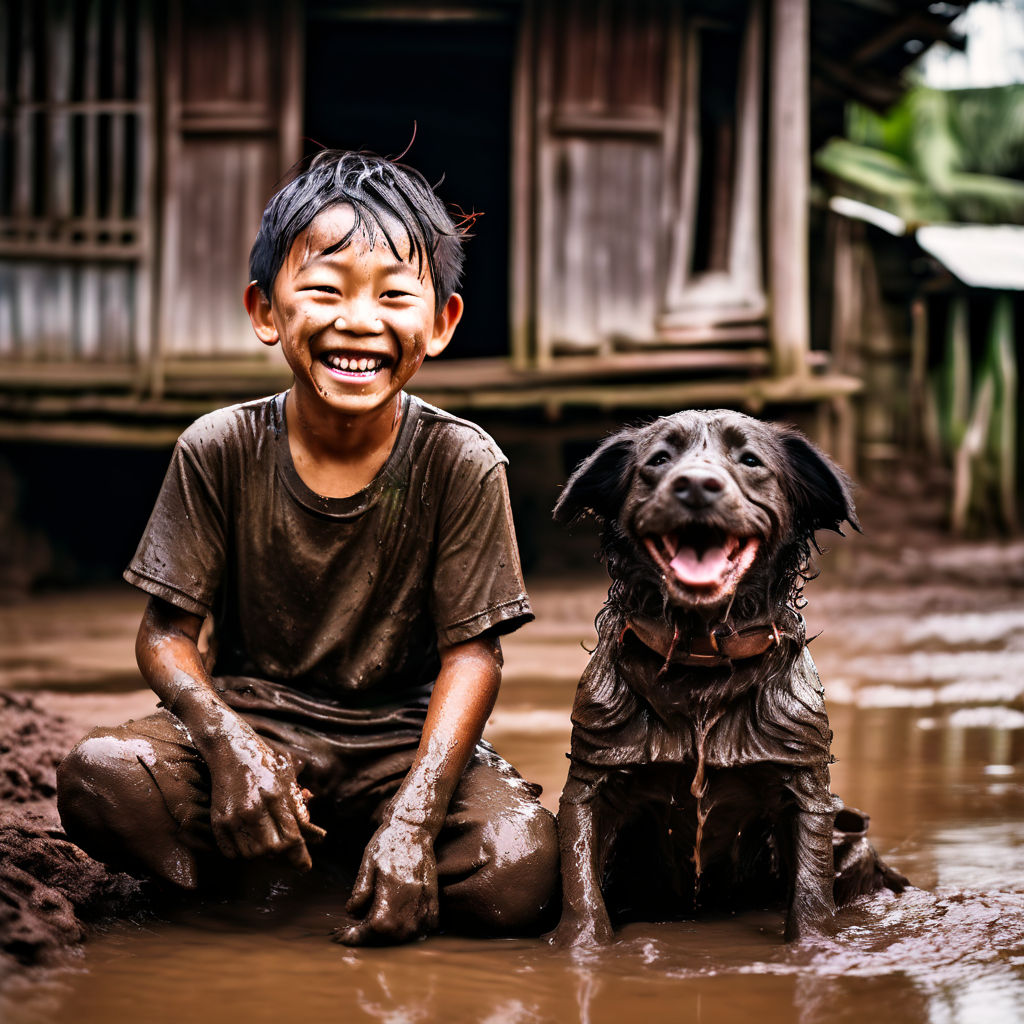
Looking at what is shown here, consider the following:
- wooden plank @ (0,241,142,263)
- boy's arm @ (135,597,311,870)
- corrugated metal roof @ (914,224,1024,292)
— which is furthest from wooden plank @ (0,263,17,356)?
corrugated metal roof @ (914,224,1024,292)

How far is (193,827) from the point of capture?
115 inches

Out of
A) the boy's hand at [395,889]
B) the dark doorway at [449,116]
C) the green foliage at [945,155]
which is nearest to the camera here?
the boy's hand at [395,889]

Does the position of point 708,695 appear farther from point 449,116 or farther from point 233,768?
point 449,116

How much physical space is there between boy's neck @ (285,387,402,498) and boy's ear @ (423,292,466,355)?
0.64ft

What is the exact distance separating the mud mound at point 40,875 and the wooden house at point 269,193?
4.99m

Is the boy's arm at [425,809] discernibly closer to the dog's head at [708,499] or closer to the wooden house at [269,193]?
the dog's head at [708,499]

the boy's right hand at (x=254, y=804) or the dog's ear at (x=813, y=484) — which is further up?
the dog's ear at (x=813, y=484)

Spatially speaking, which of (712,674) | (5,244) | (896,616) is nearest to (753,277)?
(896,616)

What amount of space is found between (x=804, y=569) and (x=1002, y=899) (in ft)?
3.05

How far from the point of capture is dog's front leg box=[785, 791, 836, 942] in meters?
2.78

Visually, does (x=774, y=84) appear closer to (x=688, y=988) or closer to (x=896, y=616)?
(x=896, y=616)

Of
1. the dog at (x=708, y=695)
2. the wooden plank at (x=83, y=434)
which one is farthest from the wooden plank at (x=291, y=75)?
the dog at (x=708, y=695)

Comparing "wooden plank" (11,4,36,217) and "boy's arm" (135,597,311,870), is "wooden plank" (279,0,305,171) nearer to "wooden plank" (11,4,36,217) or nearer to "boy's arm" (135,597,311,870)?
"wooden plank" (11,4,36,217)

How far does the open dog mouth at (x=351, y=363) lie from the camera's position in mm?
3121
